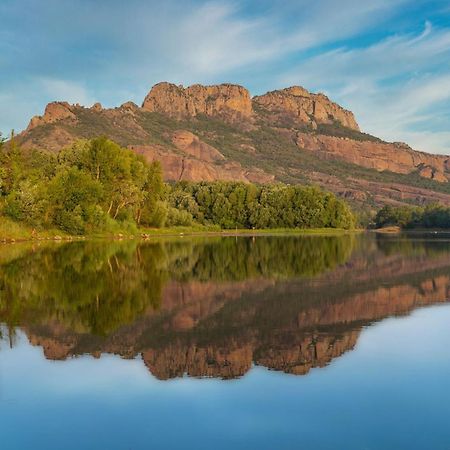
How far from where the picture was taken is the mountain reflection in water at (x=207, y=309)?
14.0 m

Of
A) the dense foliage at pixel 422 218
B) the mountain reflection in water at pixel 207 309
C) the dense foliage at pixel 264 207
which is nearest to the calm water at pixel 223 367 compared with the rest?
the mountain reflection in water at pixel 207 309

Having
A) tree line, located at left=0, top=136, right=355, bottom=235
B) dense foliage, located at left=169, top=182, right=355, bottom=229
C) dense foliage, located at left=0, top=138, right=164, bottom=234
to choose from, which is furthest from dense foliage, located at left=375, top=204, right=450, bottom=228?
dense foliage, located at left=0, top=138, right=164, bottom=234

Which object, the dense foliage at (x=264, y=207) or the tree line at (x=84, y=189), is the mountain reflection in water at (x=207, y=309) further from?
the dense foliage at (x=264, y=207)

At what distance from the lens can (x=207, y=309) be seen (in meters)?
20.5

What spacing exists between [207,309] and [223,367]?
25.7 feet

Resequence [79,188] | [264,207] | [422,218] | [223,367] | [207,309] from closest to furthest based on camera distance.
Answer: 1. [223,367]
2. [207,309]
3. [79,188]
4. [264,207]
5. [422,218]

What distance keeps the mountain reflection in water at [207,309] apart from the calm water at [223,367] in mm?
80

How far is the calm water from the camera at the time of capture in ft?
29.6

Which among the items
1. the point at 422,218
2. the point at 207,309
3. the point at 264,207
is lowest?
the point at 207,309

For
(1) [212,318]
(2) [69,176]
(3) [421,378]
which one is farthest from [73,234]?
(3) [421,378]

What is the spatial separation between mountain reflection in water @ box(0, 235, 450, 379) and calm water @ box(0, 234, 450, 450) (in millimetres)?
80

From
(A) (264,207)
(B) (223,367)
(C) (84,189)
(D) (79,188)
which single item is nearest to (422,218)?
(A) (264,207)

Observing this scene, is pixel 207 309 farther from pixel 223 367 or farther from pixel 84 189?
pixel 84 189

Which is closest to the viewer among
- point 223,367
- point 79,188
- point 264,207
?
point 223,367
